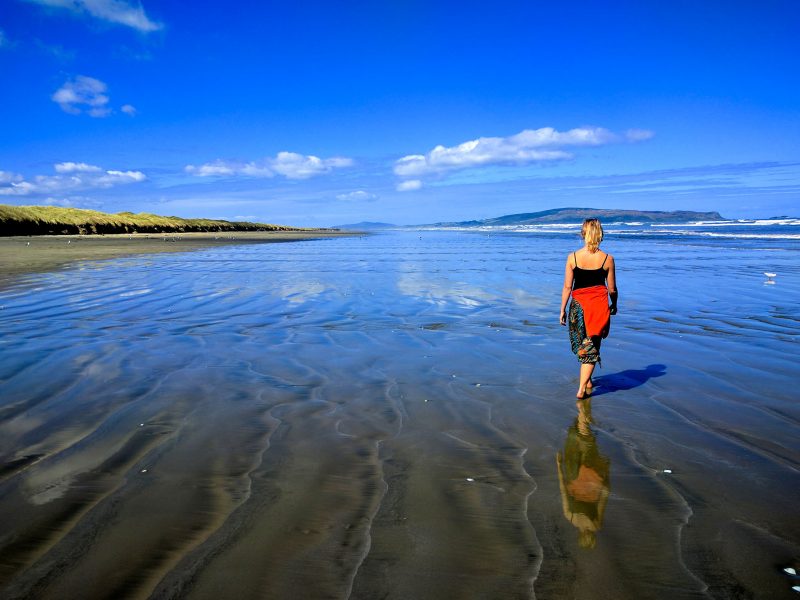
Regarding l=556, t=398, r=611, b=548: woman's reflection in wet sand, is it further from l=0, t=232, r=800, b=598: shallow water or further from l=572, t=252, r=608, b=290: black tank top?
l=572, t=252, r=608, b=290: black tank top

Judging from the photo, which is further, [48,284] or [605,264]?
[48,284]

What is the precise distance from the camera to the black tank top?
557cm

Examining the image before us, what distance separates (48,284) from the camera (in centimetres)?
1404

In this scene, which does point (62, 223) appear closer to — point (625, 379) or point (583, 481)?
point (625, 379)

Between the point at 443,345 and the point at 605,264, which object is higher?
the point at 605,264

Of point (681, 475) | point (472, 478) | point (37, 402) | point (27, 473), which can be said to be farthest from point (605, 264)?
point (37, 402)

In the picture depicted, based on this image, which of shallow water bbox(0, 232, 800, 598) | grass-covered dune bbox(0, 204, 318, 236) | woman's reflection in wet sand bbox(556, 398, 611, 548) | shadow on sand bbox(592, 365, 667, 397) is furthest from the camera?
grass-covered dune bbox(0, 204, 318, 236)

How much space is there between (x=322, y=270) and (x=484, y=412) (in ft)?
48.8

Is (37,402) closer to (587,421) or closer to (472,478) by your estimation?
(472,478)

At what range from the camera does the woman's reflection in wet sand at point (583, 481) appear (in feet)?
10.2

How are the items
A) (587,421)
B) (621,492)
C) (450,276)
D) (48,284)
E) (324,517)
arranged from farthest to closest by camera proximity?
(450,276) → (48,284) → (587,421) → (621,492) → (324,517)

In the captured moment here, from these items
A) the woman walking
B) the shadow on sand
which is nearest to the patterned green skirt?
the woman walking

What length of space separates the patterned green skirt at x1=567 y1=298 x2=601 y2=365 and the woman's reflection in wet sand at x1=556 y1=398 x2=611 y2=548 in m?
0.93

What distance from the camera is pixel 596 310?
5.58 m
